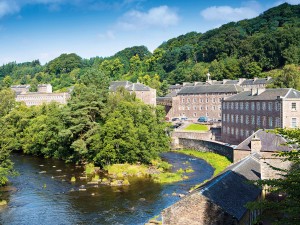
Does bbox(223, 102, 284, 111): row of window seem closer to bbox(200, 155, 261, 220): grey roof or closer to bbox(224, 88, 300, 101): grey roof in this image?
bbox(224, 88, 300, 101): grey roof

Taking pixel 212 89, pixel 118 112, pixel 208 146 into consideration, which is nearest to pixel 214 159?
pixel 208 146

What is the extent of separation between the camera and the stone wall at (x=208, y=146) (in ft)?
174

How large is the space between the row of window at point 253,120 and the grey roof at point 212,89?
72.0 ft

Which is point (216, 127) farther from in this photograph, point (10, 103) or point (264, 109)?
point (10, 103)

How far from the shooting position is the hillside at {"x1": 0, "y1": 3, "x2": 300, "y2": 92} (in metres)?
108

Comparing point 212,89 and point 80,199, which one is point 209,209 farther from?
point 212,89

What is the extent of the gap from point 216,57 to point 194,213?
119m

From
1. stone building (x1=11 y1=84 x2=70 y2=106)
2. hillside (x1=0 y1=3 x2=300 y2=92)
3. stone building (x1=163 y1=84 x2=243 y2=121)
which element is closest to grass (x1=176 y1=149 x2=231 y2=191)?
Answer: stone building (x1=163 y1=84 x2=243 y2=121)

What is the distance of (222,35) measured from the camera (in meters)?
137

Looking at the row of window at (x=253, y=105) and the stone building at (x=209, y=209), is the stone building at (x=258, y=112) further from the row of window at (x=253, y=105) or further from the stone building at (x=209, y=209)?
the stone building at (x=209, y=209)

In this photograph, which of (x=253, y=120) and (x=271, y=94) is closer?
(x=271, y=94)

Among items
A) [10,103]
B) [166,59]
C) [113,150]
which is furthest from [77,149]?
[166,59]

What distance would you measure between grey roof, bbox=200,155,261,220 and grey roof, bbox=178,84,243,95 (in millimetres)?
58262

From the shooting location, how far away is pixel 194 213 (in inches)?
813
